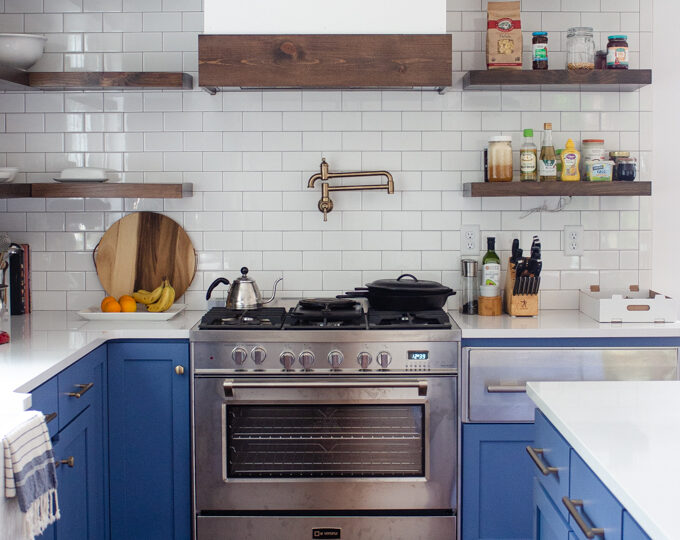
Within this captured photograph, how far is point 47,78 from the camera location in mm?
3543

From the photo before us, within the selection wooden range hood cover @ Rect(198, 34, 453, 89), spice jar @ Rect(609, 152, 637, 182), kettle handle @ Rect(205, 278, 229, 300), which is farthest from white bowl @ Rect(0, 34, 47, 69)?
spice jar @ Rect(609, 152, 637, 182)

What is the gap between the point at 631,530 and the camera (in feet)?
4.63

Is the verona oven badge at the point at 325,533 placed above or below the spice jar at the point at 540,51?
below

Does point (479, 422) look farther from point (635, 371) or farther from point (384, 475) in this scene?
point (635, 371)

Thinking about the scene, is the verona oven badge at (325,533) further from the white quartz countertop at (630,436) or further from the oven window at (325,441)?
the white quartz countertop at (630,436)

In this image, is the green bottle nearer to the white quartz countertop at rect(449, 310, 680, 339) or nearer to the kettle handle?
the white quartz countertop at rect(449, 310, 680, 339)

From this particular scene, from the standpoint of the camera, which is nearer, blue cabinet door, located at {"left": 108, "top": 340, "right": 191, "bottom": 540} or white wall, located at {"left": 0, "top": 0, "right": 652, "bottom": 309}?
blue cabinet door, located at {"left": 108, "top": 340, "right": 191, "bottom": 540}

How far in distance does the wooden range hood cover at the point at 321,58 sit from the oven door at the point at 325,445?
4.07 feet

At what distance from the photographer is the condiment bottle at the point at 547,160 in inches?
143

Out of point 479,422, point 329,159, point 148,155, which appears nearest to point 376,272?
point 329,159

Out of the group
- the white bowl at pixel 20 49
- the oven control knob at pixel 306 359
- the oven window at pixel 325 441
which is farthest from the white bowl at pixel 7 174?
the oven control knob at pixel 306 359

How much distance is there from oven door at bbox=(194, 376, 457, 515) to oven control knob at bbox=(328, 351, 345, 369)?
7cm

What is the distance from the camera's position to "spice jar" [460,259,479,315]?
12.1 ft

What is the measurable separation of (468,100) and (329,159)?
0.72m
